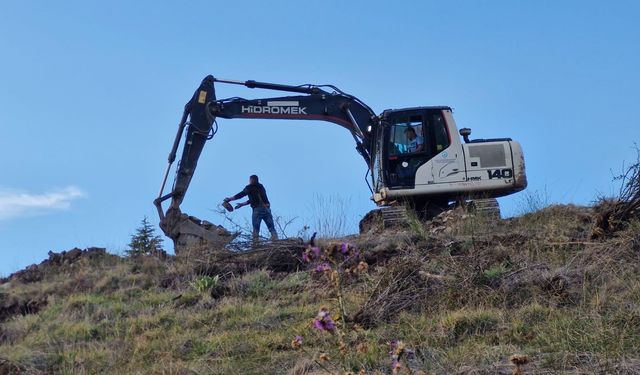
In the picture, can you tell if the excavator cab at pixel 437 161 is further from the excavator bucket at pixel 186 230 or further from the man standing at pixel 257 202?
the excavator bucket at pixel 186 230

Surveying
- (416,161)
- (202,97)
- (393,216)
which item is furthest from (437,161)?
(202,97)

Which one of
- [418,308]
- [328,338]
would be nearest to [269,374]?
[328,338]

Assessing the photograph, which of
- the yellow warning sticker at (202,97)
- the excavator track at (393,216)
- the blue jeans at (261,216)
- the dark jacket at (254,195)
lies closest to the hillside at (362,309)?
the excavator track at (393,216)

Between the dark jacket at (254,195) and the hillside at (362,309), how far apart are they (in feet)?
11.2

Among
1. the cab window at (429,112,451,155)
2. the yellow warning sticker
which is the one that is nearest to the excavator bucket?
the yellow warning sticker

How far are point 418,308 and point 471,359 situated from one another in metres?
1.81

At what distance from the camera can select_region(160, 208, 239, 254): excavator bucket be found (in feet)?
42.5

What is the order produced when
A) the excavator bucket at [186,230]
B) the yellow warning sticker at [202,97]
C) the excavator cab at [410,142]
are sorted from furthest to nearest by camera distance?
the yellow warning sticker at [202,97], the excavator cab at [410,142], the excavator bucket at [186,230]

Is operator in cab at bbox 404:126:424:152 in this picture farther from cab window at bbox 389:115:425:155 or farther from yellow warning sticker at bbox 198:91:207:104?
yellow warning sticker at bbox 198:91:207:104

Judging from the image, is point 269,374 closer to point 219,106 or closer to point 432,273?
point 432,273

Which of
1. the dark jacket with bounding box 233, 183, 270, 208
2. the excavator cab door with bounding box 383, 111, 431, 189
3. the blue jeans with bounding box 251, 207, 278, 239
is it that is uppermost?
the excavator cab door with bounding box 383, 111, 431, 189

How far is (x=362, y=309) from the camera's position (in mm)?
6820

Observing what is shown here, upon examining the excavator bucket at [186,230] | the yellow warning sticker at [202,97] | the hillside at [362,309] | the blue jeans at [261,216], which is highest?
the yellow warning sticker at [202,97]

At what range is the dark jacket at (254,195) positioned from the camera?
14.0 metres
